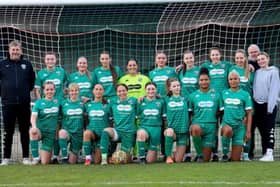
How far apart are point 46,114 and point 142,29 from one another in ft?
23.2

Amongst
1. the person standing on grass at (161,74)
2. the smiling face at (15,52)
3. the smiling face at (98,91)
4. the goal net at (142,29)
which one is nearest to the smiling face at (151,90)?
the person standing on grass at (161,74)

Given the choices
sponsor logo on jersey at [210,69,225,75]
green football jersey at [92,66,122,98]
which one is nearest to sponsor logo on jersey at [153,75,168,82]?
green football jersey at [92,66,122,98]

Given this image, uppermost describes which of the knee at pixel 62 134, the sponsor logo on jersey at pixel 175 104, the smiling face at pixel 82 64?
the smiling face at pixel 82 64

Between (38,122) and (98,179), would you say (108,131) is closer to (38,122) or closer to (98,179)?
(38,122)

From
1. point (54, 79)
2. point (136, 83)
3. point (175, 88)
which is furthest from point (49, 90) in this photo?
point (175, 88)

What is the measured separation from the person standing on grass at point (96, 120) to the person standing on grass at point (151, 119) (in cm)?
45

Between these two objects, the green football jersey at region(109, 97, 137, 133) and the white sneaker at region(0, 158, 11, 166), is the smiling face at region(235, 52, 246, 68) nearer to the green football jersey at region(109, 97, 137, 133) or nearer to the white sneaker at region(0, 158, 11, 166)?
the green football jersey at region(109, 97, 137, 133)

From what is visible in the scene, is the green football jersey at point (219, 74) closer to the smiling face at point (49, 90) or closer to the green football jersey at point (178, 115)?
the green football jersey at point (178, 115)

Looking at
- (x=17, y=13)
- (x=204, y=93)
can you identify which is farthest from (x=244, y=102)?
(x=17, y=13)

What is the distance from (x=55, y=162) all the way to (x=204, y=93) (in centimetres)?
213

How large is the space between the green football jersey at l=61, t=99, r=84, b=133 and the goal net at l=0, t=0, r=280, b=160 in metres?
1.22

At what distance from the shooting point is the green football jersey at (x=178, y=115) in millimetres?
8672

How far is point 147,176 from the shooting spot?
6.98 metres

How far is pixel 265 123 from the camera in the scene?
8.79 meters
